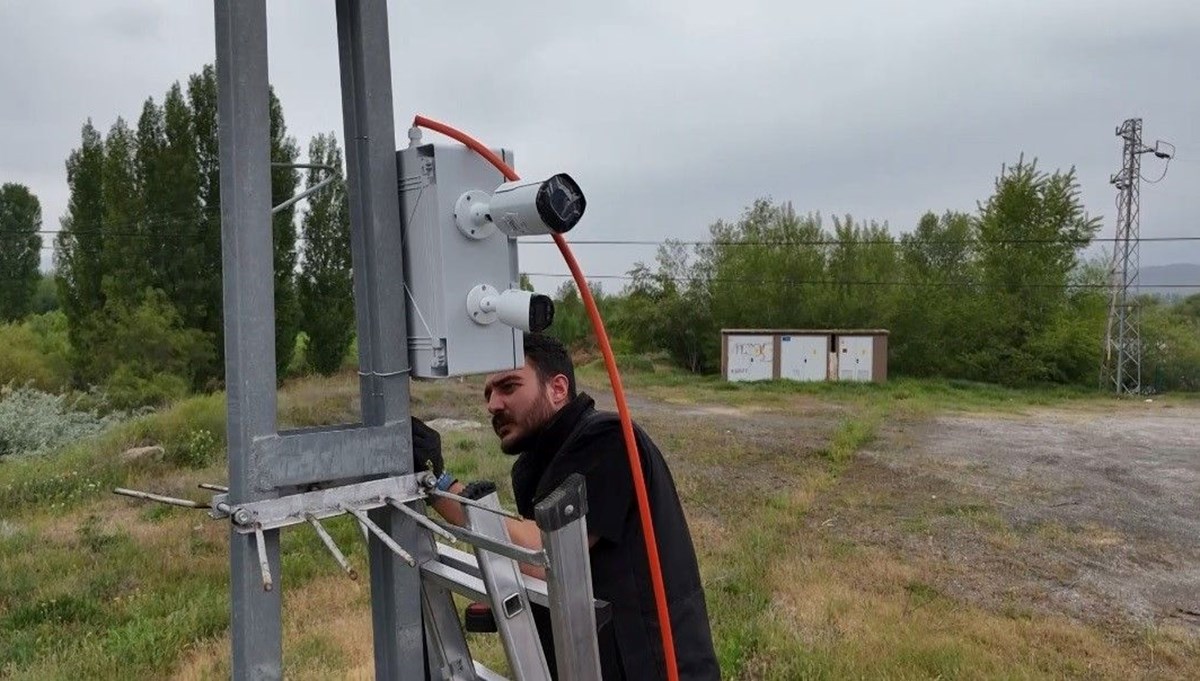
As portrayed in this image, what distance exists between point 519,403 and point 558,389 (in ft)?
0.37

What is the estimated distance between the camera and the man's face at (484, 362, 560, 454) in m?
2.15

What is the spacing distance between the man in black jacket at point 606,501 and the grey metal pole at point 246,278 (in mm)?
404

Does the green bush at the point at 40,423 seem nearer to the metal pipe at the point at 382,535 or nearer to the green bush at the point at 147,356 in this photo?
the green bush at the point at 147,356

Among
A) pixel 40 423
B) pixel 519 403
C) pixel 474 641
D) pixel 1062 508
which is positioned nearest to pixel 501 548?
pixel 519 403

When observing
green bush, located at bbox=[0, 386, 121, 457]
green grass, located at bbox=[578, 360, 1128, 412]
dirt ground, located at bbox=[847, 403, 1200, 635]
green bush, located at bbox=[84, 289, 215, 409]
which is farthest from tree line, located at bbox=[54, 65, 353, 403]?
dirt ground, located at bbox=[847, 403, 1200, 635]

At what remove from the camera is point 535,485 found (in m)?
2.22

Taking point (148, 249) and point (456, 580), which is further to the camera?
point (148, 249)

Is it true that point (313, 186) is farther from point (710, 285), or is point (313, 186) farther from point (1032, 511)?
point (710, 285)

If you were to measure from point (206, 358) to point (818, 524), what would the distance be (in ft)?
57.9

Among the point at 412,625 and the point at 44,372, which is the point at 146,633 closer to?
the point at 412,625

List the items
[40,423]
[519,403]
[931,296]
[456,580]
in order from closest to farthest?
[456,580] → [519,403] → [40,423] → [931,296]

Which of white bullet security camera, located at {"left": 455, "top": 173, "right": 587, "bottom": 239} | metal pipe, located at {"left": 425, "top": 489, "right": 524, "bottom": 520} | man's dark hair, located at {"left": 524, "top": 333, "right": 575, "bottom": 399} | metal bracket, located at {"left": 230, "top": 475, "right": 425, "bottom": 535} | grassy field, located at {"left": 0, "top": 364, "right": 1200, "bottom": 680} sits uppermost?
white bullet security camera, located at {"left": 455, "top": 173, "right": 587, "bottom": 239}

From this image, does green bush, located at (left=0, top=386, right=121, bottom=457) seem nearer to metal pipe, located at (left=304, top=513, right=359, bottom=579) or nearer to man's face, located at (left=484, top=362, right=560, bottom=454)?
man's face, located at (left=484, top=362, right=560, bottom=454)

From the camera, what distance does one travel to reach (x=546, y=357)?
86.1 inches
